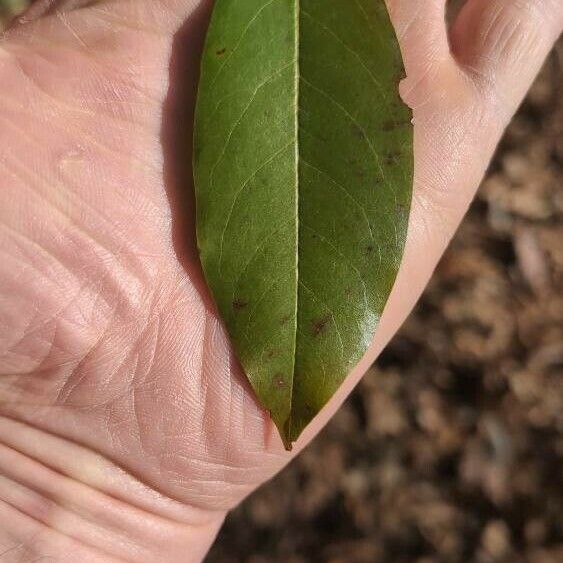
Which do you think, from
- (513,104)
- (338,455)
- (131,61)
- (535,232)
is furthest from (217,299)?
(535,232)

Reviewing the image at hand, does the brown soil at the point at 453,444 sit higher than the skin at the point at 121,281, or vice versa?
the skin at the point at 121,281

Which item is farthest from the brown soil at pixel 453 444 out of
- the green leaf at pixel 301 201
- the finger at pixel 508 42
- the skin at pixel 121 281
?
the green leaf at pixel 301 201

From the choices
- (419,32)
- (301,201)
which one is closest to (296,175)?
(301,201)

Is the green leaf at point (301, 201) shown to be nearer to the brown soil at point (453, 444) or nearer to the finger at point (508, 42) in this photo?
the finger at point (508, 42)

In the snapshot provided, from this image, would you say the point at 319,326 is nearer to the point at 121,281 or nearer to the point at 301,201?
the point at 301,201

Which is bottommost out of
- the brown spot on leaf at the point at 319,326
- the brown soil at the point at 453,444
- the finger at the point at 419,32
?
the brown soil at the point at 453,444

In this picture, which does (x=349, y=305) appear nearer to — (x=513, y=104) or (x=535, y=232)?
(x=513, y=104)
